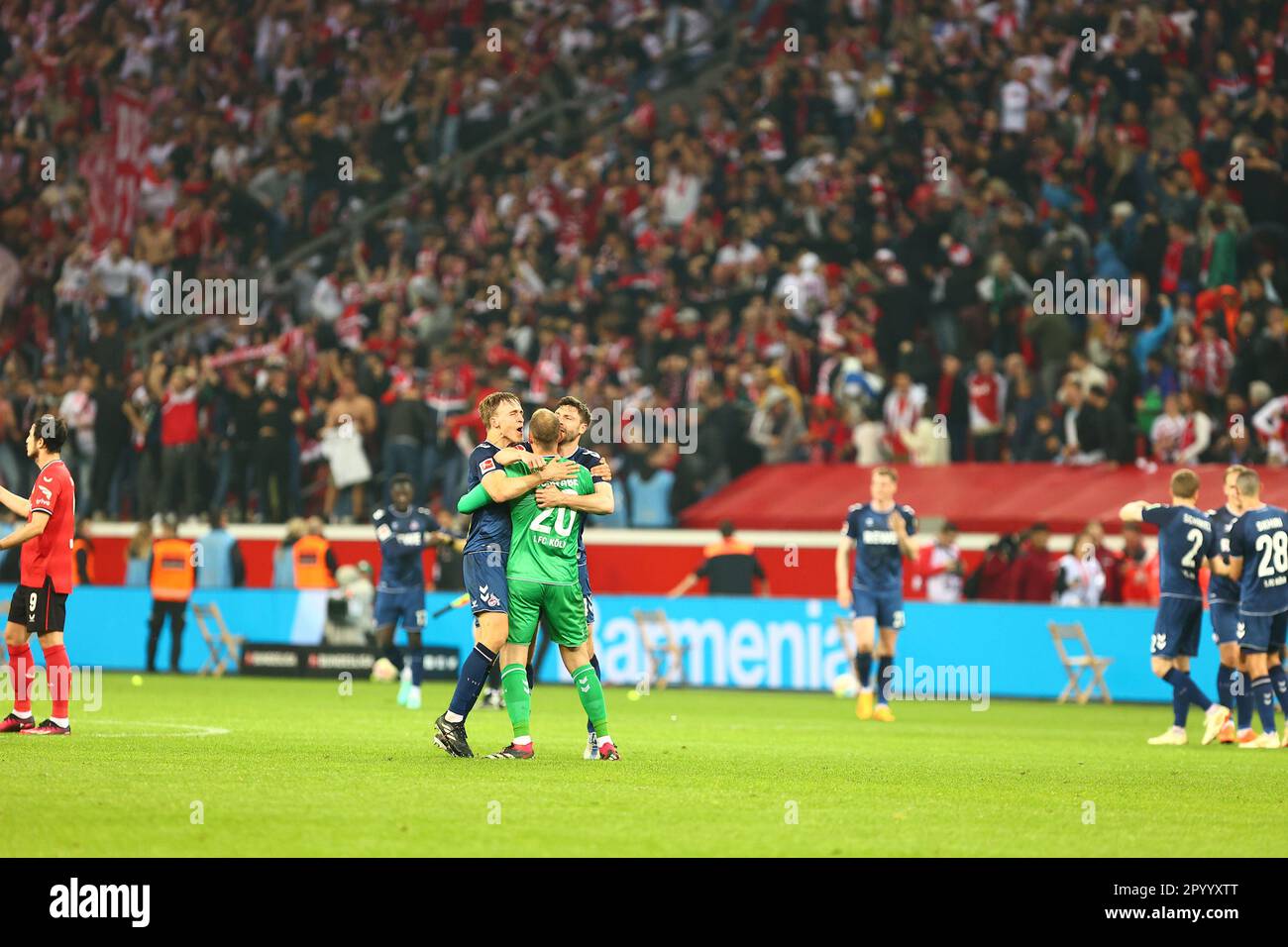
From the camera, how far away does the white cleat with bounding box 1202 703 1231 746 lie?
56.3ft

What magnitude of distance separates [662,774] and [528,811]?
233 centimetres

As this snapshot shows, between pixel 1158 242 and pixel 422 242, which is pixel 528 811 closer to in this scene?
pixel 1158 242

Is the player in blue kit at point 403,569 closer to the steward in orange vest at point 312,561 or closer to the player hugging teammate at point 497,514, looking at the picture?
the steward in orange vest at point 312,561

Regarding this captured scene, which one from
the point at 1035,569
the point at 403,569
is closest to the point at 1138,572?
the point at 1035,569

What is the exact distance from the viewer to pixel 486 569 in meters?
13.1

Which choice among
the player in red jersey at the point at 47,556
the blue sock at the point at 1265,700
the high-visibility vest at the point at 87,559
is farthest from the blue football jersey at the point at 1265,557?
the high-visibility vest at the point at 87,559

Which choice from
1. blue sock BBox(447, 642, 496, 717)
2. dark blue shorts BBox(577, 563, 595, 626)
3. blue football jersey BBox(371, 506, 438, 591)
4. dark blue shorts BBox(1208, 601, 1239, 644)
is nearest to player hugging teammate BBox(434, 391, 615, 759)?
blue sock BBox(447, 642, 496, 717)

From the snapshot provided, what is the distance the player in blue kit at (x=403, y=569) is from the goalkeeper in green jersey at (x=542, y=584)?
322 inches

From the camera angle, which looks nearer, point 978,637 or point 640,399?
point 978,637

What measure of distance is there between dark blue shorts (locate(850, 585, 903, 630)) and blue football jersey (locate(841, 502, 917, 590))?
67 mm

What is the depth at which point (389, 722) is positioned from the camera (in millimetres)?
18047

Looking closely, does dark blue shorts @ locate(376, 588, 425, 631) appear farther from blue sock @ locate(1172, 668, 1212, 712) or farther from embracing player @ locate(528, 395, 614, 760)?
blue sock @ locate(1172, 668, 1212, 712)

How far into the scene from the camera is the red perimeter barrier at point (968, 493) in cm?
2569
